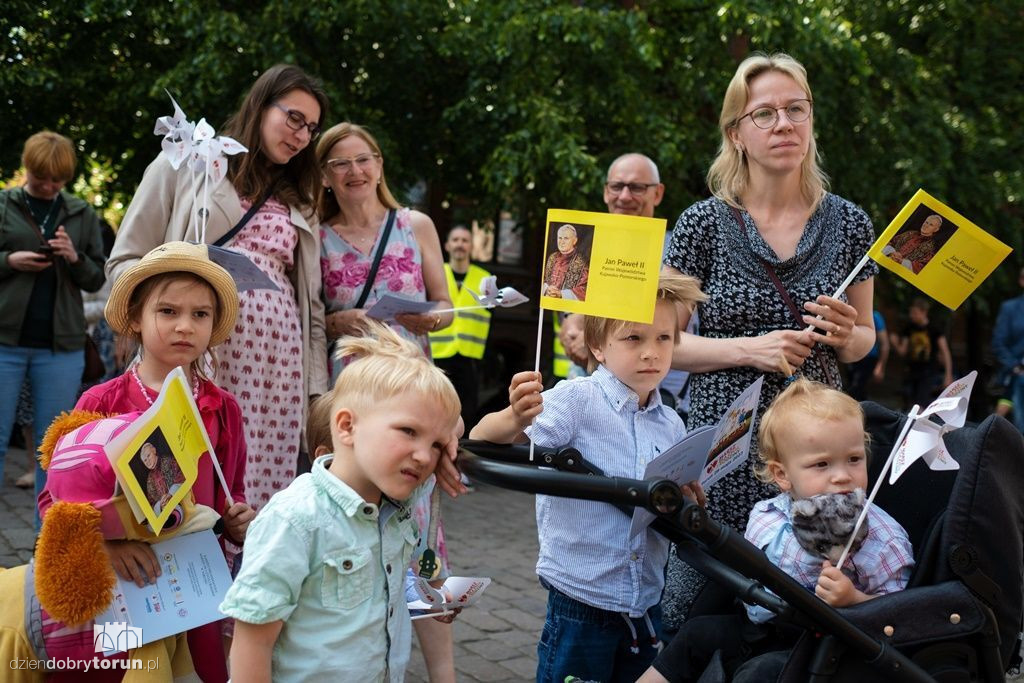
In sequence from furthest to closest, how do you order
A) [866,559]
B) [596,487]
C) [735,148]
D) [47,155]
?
[47,155]
[735,148]
[866,559]
[596,487]

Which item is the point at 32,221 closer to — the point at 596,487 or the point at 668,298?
the point at 668,298

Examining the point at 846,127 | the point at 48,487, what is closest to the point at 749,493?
the point at 48,487

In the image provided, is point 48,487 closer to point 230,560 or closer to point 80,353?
point 230,560

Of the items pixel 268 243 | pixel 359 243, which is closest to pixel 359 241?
pixel 359 243

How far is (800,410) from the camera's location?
2.65 m

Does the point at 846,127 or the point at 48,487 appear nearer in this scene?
the point at 48,487

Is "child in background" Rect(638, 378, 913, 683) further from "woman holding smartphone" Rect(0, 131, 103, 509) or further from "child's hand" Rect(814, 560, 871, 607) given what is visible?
"woman holding smartphone" Rect(0, 131, 103, 509)

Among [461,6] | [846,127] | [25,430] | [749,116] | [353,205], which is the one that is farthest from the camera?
[846,127]

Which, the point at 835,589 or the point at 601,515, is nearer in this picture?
the point at 835,589

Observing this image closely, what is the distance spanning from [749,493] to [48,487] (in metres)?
1.84

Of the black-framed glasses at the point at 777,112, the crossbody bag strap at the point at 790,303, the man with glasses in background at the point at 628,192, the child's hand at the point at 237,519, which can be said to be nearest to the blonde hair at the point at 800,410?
the crossbody bag strap at the point at 790,303

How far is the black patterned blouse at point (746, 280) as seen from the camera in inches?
120

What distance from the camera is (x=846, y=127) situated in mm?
12906

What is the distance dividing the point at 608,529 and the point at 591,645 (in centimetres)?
32
